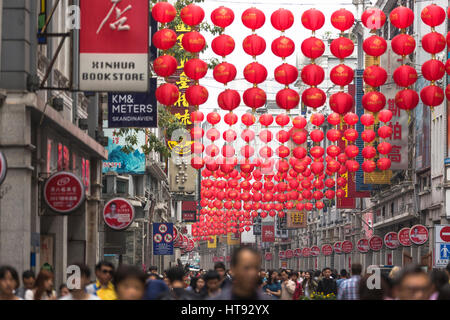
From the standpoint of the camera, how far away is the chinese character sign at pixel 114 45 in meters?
18.5

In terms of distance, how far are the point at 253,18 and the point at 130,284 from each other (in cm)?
1388

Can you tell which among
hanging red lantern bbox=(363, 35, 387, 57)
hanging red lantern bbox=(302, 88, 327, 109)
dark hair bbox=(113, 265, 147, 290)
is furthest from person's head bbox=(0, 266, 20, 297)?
hanging red lantern bbox=(302, 88, 327, 109)

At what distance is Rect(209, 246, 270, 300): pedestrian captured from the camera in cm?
709

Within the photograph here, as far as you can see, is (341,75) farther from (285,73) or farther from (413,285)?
(413,285)

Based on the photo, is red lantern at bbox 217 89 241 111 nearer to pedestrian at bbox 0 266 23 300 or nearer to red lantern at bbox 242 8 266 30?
red lantern at bbox 242 8 266 30

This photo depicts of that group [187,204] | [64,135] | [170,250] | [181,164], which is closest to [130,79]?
[64,135]

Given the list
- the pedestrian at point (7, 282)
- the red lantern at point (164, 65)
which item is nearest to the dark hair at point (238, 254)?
the pedestrian at point (7, 282)

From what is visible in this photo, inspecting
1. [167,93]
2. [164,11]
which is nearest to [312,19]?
[164,11]

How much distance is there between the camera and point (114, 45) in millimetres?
18641

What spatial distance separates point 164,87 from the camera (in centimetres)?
2220

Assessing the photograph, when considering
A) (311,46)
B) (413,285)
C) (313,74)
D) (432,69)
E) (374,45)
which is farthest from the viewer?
(313,74)

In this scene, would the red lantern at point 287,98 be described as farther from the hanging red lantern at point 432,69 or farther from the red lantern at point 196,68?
the hanging red lantern at point 432,69
